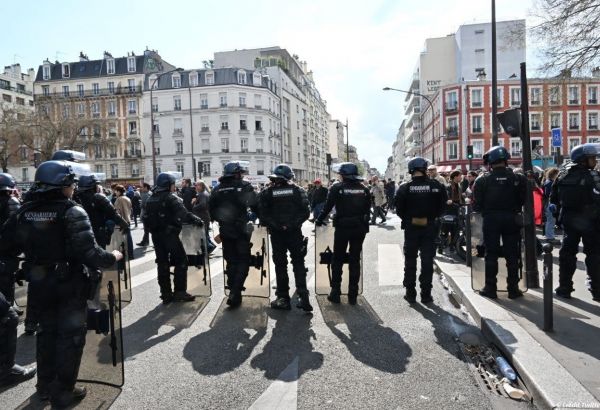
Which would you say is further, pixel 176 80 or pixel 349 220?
pixel 176 80

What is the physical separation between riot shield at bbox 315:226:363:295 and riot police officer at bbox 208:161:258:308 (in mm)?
966

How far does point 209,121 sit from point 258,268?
5640 cm

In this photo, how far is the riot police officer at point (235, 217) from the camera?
6027 mm

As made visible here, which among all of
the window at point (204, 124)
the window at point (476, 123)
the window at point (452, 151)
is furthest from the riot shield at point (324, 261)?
the window at point (204, 124)

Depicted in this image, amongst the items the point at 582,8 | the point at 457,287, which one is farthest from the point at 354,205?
the point at 582,8

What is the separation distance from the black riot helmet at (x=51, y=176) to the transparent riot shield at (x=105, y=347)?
2.44 feet

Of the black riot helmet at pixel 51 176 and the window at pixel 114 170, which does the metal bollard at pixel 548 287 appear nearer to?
the black riot helmet at pixel 51 176

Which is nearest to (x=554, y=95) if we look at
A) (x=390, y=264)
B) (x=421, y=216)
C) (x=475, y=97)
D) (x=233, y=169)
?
(x=390, y=264)

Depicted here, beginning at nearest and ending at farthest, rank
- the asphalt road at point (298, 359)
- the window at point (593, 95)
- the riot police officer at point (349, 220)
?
1. the asphalt road at point (298, 359)
2. the riot police officer at point (349, 220)
3. the window at point (593, 95)

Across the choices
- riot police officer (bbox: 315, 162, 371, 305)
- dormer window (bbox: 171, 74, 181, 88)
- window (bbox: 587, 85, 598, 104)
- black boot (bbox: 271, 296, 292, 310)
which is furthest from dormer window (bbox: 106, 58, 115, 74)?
black boot (bbox: 271, 296, 292, 310)

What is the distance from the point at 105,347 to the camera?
4223mm

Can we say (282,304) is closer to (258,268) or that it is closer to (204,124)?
(258,268)

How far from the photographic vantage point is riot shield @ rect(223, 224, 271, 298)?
643 cm

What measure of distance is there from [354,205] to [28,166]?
6927 centimetres
